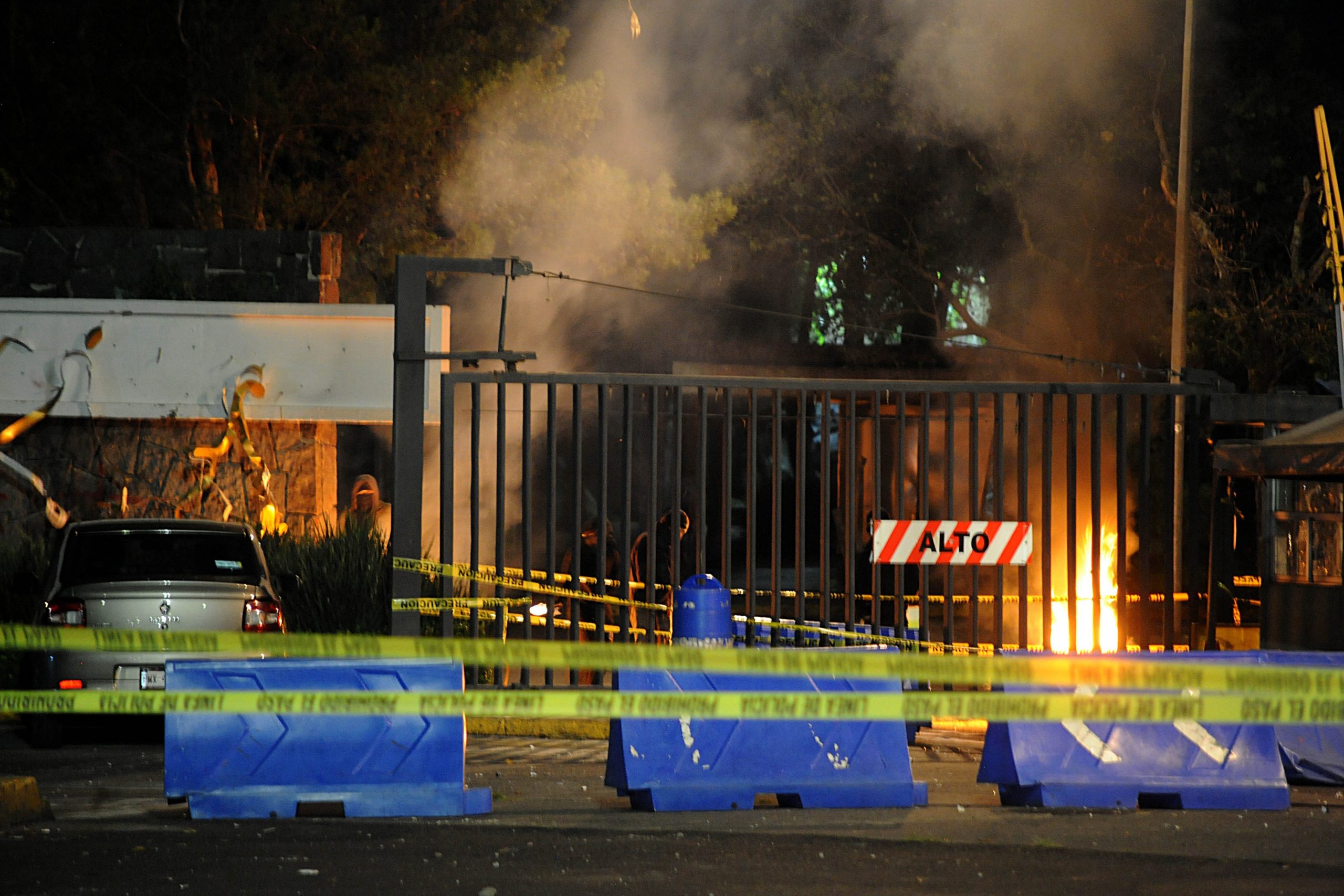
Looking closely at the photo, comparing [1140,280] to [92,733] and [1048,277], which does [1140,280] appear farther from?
[92,733]

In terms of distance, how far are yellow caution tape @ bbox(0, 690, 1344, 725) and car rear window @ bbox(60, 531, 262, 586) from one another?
2202 millimetres

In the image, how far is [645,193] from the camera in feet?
57.9

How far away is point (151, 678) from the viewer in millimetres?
8547

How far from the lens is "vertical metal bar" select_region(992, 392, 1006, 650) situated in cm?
980

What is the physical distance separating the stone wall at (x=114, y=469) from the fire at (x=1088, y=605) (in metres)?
6.63

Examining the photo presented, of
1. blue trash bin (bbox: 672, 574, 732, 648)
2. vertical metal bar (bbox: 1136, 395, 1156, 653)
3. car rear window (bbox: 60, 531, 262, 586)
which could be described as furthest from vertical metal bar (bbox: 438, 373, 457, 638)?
vertical metal bar (bbox: 1136, 395, 1156, 653)

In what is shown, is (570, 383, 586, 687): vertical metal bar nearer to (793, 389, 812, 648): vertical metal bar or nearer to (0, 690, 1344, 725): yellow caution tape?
(793, 389, 812, 648): vertical metal bar

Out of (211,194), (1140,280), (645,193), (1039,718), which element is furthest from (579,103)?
(1039,718)

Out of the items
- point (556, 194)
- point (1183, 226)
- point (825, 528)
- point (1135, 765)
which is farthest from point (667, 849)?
point (1183, 226)

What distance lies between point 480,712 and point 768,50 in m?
16.5

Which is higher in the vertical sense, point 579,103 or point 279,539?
point 579,103

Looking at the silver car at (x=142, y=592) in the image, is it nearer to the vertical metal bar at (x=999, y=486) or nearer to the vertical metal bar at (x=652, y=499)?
Result: the vertical metal bar at (x=652, y=499)

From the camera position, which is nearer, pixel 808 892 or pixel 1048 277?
pixel 808 892

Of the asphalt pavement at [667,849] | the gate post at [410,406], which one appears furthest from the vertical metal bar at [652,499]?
the asphalt pavement at [667,849]
